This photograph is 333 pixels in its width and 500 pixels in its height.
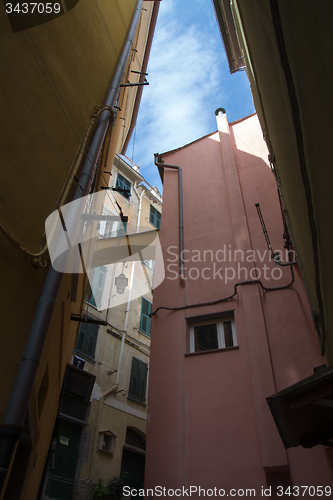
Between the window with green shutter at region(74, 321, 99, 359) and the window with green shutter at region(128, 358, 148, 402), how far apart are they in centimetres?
230

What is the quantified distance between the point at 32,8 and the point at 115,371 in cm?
1288

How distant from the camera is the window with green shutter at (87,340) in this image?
14.4m

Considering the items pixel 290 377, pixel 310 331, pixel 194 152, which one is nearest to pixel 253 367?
pixel 290 377

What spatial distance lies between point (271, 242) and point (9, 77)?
21.7 ft

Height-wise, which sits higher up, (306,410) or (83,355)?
(83,355)

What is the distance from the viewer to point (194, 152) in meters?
12.3

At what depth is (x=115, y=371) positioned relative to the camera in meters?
15.3

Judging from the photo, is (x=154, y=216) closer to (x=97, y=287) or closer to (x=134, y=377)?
(x=97, y=287)

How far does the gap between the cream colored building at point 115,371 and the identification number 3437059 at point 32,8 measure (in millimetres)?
6066

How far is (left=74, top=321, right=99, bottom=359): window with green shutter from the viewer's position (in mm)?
14438

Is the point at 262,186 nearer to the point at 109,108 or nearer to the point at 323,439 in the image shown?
the point at 109,108

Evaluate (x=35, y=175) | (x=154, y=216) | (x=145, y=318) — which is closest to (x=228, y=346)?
(x=35, y=175)

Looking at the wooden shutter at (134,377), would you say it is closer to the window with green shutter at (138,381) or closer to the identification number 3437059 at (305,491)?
the window with green shutter at (138,381)

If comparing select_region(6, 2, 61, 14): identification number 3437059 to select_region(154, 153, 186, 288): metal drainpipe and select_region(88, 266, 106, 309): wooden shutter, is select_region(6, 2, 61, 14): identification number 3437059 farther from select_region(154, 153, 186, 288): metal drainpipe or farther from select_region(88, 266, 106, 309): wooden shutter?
select_region(88, 266, 106, 309): wooden shutter
